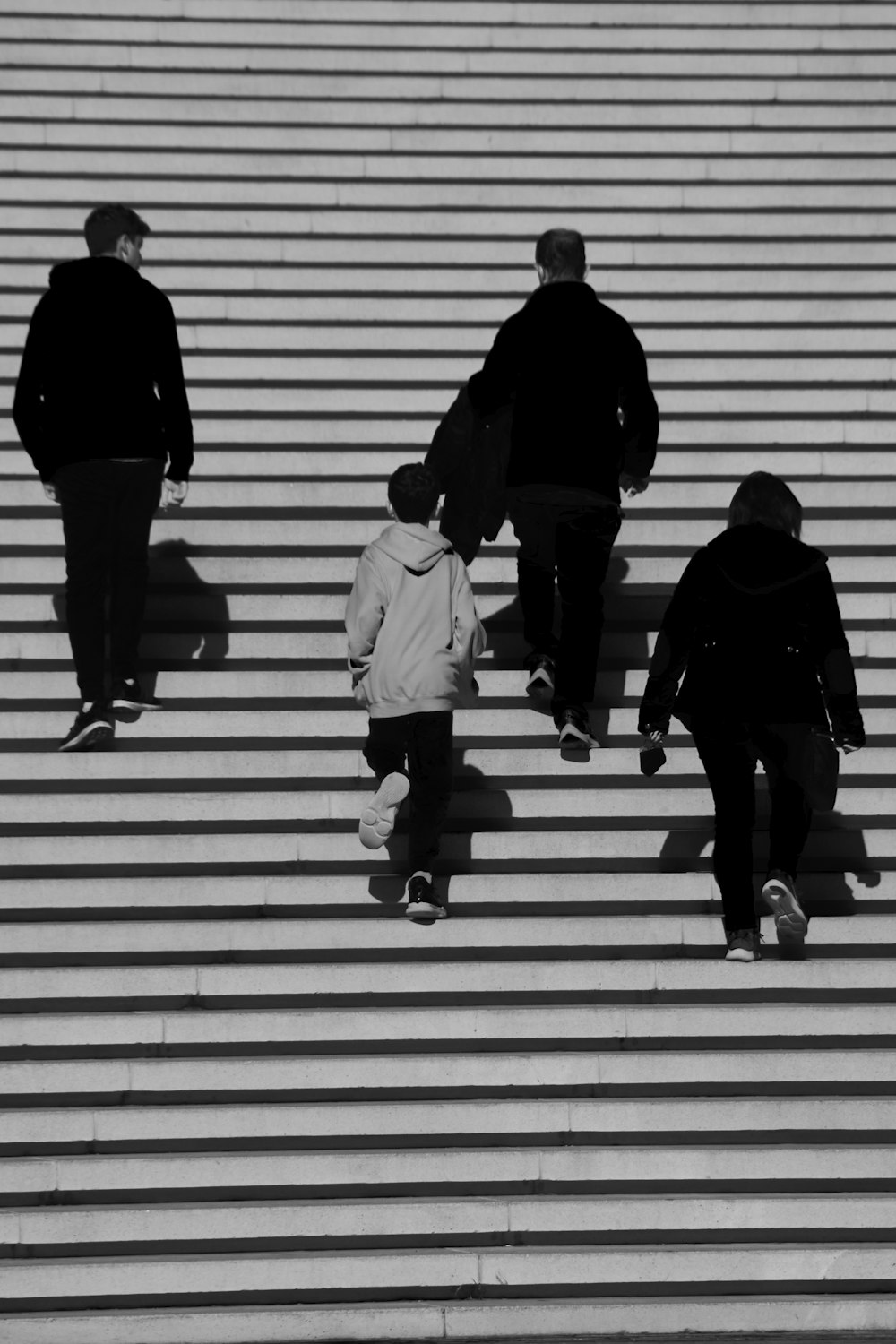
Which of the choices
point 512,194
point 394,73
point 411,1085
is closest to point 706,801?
point 411,1085

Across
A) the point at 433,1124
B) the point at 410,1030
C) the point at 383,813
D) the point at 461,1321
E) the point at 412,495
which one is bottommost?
the point at 461,1321

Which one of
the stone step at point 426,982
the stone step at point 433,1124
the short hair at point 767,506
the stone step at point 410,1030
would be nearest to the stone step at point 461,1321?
the stone step at point 433,1124

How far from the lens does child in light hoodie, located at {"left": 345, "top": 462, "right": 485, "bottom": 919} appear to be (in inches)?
205

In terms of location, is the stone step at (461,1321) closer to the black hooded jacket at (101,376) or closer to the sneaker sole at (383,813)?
the sneaker sole at (383,813)

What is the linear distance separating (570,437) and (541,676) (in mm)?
862

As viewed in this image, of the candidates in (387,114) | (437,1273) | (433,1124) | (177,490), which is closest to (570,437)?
(177,490)

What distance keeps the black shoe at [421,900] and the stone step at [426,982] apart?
151 mm

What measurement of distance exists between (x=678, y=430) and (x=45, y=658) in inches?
110

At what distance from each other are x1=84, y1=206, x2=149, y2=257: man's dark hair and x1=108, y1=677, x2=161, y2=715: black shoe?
151cm

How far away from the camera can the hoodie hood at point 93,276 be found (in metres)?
5.97

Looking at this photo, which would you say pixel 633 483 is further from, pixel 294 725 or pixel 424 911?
pixel 424 911

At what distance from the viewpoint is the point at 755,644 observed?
514cm

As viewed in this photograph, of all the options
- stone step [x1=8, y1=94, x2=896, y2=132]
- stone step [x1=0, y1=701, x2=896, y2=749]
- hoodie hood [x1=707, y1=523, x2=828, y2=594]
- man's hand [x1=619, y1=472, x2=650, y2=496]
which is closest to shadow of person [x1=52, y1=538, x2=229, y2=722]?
stone step [x1=0, y1=701, x2=896, y2=749]

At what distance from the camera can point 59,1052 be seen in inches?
203
